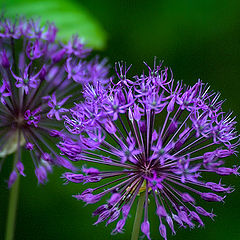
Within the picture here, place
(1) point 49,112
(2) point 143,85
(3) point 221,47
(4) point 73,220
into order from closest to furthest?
(2) point 143,85 < (1) point 49,112 < (4) point 73,220 < (3) point 221,47

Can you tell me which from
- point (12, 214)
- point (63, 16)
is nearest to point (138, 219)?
point (12, 214)

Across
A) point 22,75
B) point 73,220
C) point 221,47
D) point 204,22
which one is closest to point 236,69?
point 221,47

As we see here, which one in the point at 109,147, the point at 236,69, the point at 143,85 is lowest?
the point at 109,147

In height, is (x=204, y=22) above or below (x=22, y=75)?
above

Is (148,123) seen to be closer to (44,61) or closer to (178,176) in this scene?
(178,176)

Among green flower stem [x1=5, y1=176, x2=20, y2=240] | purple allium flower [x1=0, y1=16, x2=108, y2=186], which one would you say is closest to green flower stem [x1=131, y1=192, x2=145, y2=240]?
purple allium flower [x1=0, y1=16, x2=108, y2=186]

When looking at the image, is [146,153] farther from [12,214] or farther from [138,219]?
[12,214]

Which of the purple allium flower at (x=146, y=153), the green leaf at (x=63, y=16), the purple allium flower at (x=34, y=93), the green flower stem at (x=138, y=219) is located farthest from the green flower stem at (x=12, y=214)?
the green leaf at (x=63, y=16)

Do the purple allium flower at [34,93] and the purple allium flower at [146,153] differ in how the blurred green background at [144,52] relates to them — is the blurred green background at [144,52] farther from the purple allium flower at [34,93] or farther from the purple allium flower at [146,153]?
the purple allium flower at [146,153]
